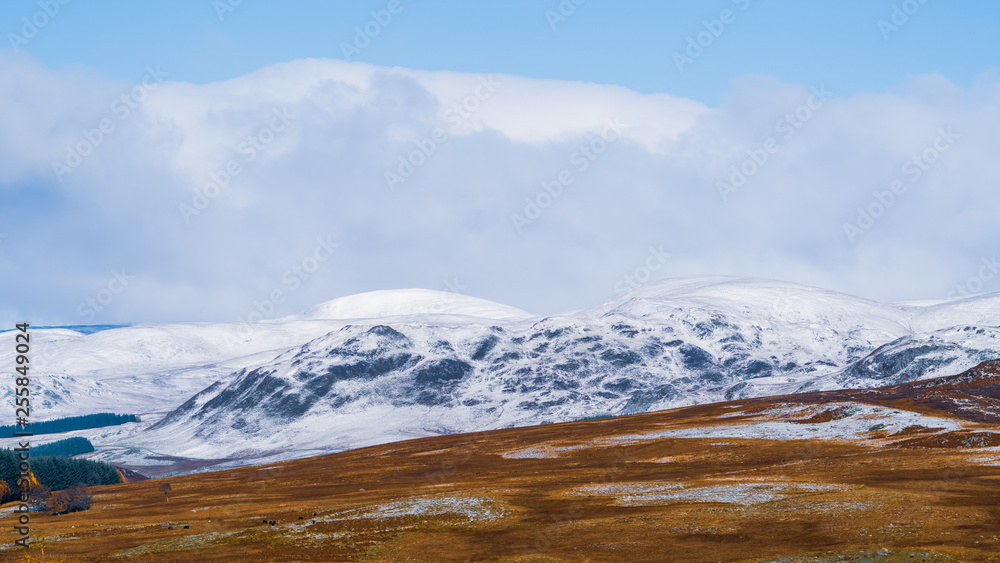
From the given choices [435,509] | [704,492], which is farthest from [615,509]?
[435,509]

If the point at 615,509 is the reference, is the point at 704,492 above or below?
below

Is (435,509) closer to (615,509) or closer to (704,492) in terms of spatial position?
(615,509)

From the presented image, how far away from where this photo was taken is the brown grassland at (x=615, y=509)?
60.0 m

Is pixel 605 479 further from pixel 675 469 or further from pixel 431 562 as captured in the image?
pixel 431 562

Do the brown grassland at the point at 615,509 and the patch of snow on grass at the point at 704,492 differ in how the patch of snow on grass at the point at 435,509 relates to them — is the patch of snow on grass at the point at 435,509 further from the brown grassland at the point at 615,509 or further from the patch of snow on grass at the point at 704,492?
the patch of snow on grass at the point at 704,492

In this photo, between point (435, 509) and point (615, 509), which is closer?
point (615, 509)

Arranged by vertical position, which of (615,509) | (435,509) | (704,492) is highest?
(435,509)

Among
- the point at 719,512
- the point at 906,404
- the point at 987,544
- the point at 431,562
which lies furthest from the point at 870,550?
the point at 906,404

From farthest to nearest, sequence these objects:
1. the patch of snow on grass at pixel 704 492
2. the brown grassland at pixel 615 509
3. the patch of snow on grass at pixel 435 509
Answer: the patch of snow on grass at pixel 435 509
the patch of snow on grass at pixel 704 492
the brown grassland at pixel 615 509

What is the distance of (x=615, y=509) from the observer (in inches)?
3044

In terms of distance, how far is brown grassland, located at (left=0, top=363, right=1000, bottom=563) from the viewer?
59969 mm

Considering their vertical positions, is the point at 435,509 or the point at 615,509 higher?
the point at 435,509

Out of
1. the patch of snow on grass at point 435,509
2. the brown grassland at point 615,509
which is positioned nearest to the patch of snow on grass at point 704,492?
the brown grassland at point 615,509

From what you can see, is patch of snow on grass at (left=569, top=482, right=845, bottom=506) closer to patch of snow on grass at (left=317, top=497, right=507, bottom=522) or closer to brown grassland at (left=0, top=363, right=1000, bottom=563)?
brown grassland at (left=0, top=363, right=1000, bottom=563)
